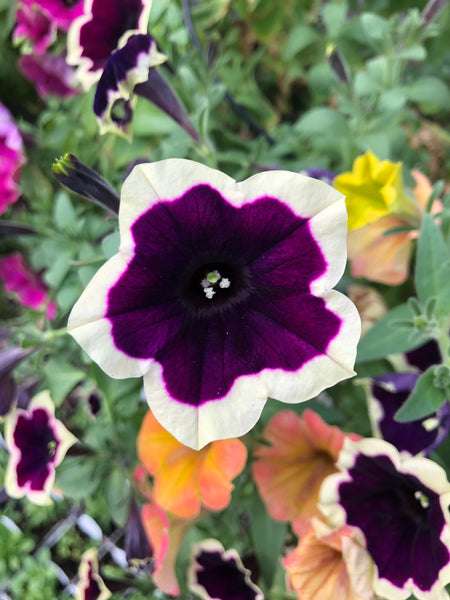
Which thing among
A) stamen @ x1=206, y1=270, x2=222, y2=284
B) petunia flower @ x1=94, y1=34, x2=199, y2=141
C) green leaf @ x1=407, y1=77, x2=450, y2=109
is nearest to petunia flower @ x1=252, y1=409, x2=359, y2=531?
stamen @ x1=206, y1=270, x2=222, y2=284

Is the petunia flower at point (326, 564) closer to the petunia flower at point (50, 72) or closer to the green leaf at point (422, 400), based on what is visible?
the green leaf at point (422, 400)

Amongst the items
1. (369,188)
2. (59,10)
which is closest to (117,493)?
(369,188)

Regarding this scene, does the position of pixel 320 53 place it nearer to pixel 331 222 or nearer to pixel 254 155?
pixel 254 155

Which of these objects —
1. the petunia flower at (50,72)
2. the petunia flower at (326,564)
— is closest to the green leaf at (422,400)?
the petunia flower at (326,564)

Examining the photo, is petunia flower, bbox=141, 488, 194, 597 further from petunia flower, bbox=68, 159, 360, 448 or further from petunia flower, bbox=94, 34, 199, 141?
petunia flower, bbox=94, 34, 199, 141

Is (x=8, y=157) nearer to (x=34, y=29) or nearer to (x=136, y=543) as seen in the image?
(x=34, y=29)
